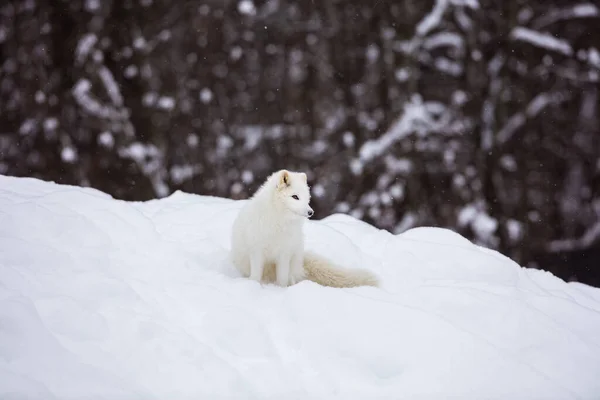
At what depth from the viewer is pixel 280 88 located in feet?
27.0

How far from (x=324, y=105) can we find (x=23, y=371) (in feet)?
22.2

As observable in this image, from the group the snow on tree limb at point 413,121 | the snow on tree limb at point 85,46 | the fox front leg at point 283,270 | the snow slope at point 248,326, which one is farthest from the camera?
the snow on tree limb at point 85,46

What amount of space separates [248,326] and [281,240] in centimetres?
98

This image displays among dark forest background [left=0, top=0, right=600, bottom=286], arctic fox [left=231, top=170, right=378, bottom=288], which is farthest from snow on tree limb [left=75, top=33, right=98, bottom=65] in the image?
arctic fox [left=231, top=170, right=378, bottom=288]

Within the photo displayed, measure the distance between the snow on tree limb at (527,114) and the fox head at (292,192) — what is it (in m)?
5.48

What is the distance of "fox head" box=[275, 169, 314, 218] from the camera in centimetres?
346

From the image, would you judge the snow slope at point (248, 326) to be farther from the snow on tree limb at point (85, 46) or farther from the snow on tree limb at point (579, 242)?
the snow on tree limb at point (85, 46)

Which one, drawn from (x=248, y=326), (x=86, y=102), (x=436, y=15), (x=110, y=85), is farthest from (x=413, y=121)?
(x=248, y=326)

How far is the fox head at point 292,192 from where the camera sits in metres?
3.46

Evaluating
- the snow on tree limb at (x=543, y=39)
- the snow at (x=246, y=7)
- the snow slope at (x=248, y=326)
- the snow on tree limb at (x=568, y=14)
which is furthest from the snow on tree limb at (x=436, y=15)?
the snow slope at (x=248, y=326)

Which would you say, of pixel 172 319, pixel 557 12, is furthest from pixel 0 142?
pixel 557 12

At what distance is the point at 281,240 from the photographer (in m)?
3.55

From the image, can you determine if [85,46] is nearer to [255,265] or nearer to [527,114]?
[255,265]

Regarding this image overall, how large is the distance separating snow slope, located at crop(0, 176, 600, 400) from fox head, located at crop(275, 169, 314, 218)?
605mm
